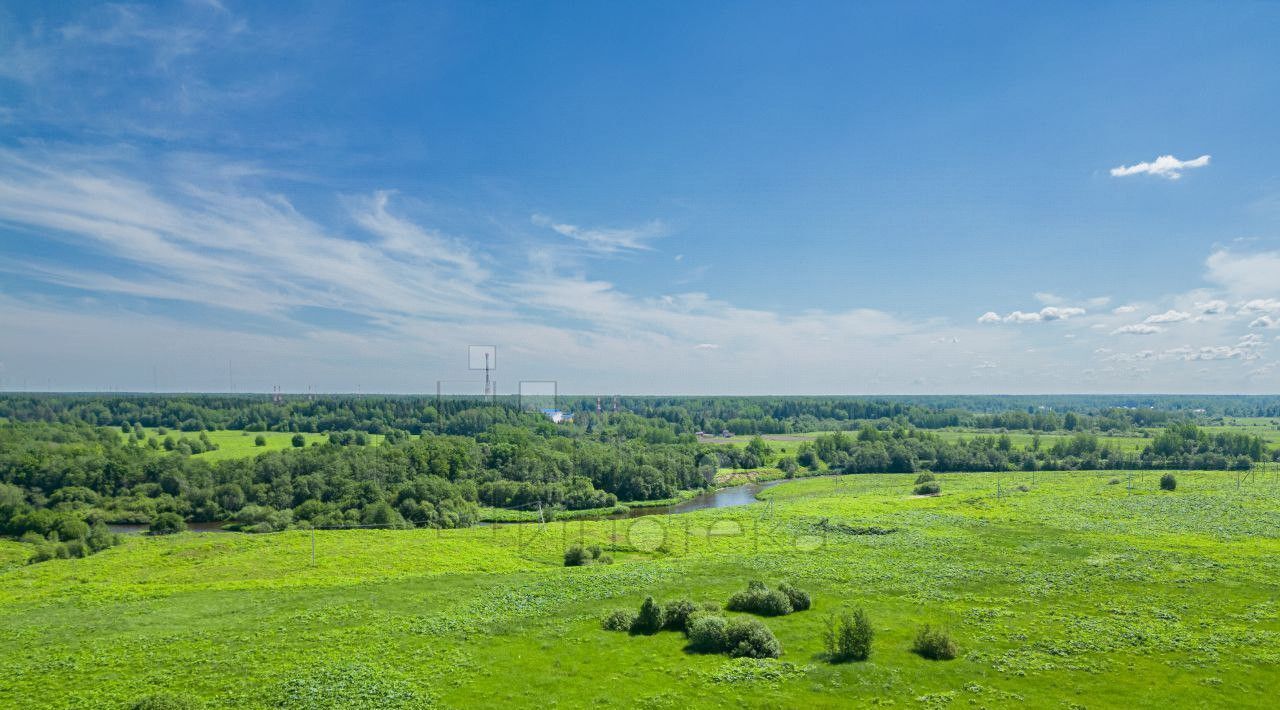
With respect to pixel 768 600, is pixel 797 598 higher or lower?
lower

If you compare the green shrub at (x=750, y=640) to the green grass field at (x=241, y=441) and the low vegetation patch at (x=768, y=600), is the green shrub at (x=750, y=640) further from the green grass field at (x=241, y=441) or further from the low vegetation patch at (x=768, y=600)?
the green grass field at (x=241, y=441)

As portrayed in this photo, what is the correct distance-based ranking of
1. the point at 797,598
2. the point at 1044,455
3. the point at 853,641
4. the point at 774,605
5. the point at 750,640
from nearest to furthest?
the point at 853,641
the point at 750,640
the point at 774,605
the point at 797,598
the point at 1044,455

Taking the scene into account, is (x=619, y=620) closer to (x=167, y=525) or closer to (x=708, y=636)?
(x=708, y=636)

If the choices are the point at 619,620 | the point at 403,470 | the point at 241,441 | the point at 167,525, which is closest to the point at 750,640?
the point at 619,620

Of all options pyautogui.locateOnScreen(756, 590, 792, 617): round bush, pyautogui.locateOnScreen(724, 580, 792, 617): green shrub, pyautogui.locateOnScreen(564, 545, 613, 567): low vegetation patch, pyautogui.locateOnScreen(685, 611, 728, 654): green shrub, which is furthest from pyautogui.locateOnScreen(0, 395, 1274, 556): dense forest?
pyautogui.locateOnScreen(685, 611, 728, 654): green shrub


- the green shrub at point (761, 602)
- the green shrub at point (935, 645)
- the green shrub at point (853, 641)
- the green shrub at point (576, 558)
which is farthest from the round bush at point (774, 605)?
the green shrub at point (576, 558)

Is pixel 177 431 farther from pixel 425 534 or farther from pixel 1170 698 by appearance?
pixel 1170 698

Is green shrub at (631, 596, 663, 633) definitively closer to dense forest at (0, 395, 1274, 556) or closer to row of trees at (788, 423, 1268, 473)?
dense forest at (0, 395, 1274, 556)
